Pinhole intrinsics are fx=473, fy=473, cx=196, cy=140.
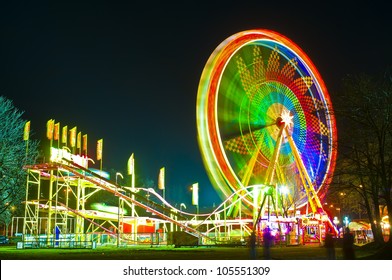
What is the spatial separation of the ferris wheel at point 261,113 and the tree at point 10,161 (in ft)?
59.2

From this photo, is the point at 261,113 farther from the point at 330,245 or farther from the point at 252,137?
the point at 330,245

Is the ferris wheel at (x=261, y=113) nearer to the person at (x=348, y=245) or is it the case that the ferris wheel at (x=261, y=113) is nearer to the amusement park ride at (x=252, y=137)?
the amusement park ride at (x=252, y=137)

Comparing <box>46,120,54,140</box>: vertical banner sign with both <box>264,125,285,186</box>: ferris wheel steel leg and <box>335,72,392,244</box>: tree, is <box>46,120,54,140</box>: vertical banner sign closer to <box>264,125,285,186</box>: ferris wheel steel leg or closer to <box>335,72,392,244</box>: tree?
<box>264,125,285,186</box>: ferris wheel steel leg

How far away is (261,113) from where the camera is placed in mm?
34531

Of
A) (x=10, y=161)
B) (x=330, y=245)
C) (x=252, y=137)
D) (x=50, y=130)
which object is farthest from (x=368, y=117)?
(x=10, y=161)

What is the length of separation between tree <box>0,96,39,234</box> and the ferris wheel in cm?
1803

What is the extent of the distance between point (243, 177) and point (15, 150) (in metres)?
22.2

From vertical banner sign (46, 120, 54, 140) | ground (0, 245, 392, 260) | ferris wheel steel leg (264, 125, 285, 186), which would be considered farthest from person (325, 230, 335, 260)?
vertical banner sign (46, 120, 54, 140)

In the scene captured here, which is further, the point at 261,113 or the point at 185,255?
the point at 261,113

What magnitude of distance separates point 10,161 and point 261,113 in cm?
2252

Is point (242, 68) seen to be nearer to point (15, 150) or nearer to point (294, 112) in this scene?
point (294, 112)

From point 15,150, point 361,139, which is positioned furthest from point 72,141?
point 361,139

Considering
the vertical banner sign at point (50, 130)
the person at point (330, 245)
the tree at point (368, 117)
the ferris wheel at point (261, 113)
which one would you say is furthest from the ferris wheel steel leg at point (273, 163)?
the person at point (330, 245)
